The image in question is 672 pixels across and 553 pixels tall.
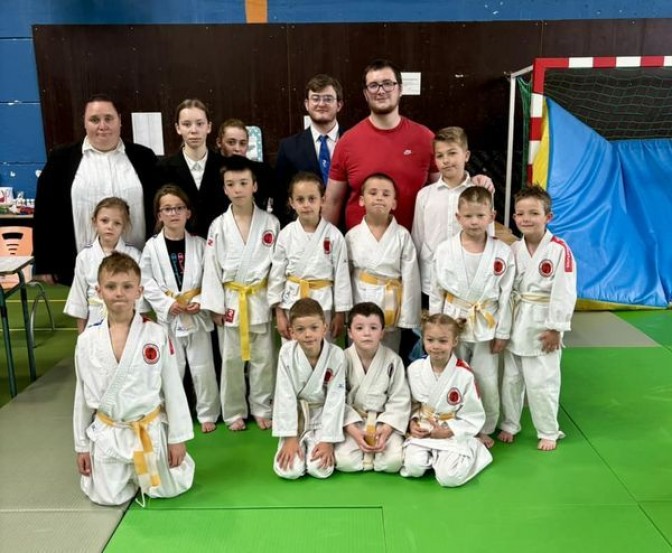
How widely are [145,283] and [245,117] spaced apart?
3.99 m

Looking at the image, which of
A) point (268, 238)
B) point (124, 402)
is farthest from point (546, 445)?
point (124, 402)

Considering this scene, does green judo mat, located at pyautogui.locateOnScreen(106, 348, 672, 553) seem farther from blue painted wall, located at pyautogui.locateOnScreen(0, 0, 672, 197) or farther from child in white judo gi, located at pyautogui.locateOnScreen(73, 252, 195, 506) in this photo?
blue painted wall, located at pyautogui.locateOnScreen(0, 0, 672, 197)

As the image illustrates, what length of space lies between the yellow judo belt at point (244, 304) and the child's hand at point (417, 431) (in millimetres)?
1004

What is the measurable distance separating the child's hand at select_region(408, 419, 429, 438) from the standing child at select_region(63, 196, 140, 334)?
69.7 inches

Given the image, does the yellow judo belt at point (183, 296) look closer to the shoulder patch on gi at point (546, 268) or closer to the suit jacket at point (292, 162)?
the suit jacket at point (292, 162)

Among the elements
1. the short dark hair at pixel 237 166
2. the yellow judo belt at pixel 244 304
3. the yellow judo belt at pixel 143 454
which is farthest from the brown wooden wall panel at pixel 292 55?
the yellow judo belt at pixel 143 454

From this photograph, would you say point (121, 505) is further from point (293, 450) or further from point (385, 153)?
point (385, 153)

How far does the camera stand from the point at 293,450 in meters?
2.97

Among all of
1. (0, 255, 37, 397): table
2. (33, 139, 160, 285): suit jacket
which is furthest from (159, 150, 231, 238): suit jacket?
(0, 255, 37, 397): table

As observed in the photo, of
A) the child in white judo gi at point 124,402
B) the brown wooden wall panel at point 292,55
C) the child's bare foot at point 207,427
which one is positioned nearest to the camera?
the child in white judo gi at point 124,402

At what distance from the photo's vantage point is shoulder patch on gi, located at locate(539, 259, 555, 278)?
3.06 m

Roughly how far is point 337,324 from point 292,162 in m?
1.10

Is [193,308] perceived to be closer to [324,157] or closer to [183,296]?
[183,296]

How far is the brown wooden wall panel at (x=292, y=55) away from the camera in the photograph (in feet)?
22.0
